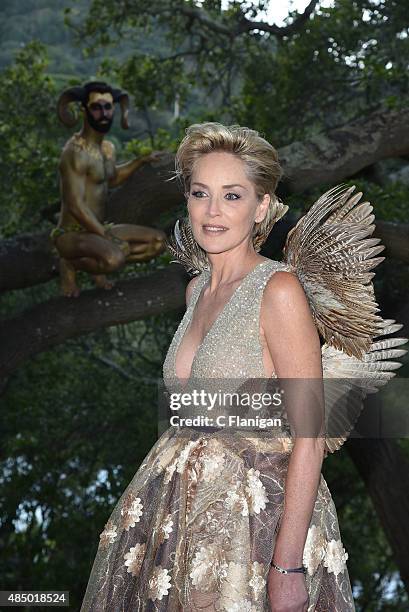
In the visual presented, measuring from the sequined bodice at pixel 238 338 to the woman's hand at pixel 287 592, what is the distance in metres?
0.43

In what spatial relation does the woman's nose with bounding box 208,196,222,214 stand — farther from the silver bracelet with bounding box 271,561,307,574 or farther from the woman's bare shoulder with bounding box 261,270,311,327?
the silver bracelet with bounding box 271,561,307,574

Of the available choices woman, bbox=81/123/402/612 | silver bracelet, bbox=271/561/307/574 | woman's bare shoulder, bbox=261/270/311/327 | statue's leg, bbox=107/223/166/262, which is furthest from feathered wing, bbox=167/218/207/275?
statue's leg, bbox=107/223/166/262

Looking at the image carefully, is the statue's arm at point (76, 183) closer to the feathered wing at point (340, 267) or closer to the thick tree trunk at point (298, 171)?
the thick tree trunk at point (298, 171)

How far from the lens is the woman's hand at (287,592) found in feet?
6.32

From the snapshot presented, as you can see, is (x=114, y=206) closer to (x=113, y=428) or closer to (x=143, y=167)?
(x=143, y=167)

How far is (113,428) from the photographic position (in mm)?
8688

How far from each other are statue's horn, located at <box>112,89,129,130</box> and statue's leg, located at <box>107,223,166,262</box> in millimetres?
627

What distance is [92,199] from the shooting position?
5402mm

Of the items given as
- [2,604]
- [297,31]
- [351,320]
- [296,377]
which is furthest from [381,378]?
[2,604]

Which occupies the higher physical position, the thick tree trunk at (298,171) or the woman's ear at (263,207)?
the thick tree trunk at (298,171)

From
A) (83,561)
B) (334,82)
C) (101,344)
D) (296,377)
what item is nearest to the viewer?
(296,377)

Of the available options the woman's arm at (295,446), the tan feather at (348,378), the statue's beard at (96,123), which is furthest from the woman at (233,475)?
the statue's beard at (96,123)

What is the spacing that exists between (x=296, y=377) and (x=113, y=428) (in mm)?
6827

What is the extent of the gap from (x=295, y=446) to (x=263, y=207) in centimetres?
60
